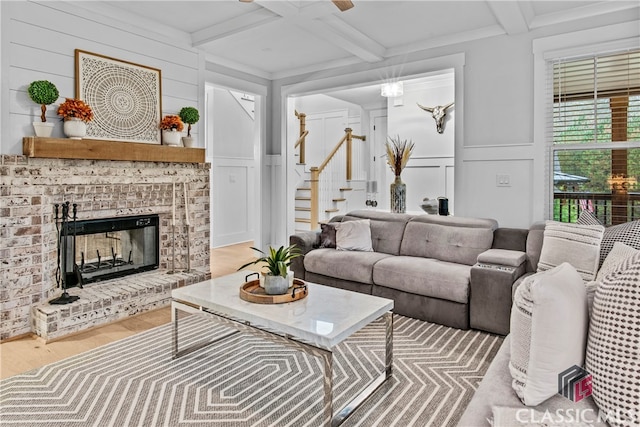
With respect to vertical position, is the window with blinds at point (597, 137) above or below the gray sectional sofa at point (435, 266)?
above

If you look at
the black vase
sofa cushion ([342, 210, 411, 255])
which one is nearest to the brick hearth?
sofa cushion ([342, 210, 411, 255])

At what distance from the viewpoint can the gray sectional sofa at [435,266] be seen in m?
3.17

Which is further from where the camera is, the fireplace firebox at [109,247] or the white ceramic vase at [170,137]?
the white ceramic vase at [170,137]

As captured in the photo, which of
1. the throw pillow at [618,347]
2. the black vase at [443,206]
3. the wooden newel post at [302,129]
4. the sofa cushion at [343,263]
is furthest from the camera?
the wooden newel post at [302,129]

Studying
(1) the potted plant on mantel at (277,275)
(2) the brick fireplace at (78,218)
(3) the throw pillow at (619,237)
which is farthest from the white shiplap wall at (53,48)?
(3) the throw pillow at (619,237)

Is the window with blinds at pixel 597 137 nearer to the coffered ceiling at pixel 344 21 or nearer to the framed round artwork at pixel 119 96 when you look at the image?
the coffered ceiling at pixel 344 21

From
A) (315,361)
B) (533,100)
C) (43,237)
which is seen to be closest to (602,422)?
(315,361)

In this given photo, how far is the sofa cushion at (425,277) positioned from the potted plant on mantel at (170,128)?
2438 millimetres

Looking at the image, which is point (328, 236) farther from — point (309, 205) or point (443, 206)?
point (309, 205)

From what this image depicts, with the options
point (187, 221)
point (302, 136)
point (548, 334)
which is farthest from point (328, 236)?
point (302, 136)

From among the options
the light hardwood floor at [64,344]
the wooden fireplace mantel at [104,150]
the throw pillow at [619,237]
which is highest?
the wooden fireplace mantel at [104,150]

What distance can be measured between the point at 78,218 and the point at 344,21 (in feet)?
10.0

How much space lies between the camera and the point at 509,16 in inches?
140

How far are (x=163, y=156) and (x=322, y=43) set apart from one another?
215 centimetres
